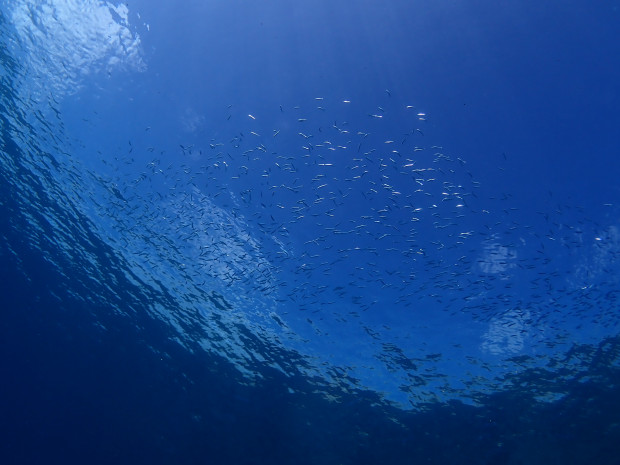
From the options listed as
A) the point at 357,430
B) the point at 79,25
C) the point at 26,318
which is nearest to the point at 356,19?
the point at 79,25

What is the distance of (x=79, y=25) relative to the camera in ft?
32.4

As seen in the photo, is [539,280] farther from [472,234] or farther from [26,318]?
[26,318]

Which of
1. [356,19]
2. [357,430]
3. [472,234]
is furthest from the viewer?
[357,430]

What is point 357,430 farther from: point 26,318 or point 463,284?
point 26,318

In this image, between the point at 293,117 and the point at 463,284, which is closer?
the point at 293,117

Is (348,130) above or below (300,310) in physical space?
above

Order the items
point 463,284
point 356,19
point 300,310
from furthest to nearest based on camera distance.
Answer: point 300,310
point 463,284
point 356,19

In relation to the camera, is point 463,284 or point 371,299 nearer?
point 463,284

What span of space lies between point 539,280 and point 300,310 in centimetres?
716

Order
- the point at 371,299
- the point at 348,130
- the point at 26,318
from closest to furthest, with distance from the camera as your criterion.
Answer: the point at 348,130
the point at 371,299
the point at 26,318

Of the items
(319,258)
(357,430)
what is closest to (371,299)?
(319,258)

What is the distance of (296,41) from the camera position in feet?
30.3

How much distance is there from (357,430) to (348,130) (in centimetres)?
1234

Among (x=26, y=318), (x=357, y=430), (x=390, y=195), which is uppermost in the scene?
(x=390, y=195)
